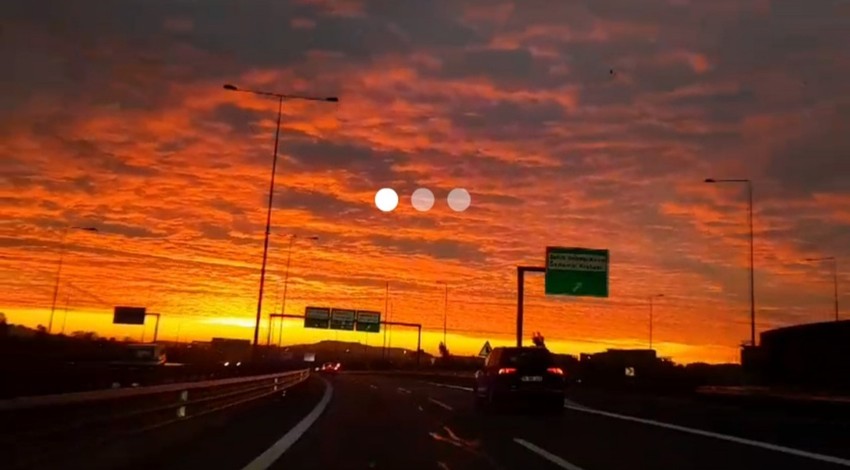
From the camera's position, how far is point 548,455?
15.0m

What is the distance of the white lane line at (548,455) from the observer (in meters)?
13.4

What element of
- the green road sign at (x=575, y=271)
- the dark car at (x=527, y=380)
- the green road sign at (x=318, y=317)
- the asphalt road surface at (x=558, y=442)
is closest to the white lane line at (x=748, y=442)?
the asphalt road surface at (x=558, y=442)

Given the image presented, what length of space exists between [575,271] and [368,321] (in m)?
43.4

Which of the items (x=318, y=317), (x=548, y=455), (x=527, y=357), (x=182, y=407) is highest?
(x=318, y=317)

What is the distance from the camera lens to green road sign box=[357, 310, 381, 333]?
8500 cm

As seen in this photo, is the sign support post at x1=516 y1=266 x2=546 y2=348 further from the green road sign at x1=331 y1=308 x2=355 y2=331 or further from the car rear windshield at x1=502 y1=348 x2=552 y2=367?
the green road sign at x1=331 y1=308 x2=355 y2=331

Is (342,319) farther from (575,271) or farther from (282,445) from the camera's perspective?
(282,445)

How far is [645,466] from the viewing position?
537 inches

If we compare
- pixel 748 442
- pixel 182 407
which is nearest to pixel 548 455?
pixel 748 442

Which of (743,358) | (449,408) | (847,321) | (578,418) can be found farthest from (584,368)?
(578,418)

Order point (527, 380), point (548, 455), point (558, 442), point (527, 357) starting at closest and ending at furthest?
1. point (548, 455)
2. point (558, 442)
3. point (527, 380)
4. point (527, 357)

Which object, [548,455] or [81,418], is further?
[548,455]

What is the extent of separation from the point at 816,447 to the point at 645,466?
4970 millimetres

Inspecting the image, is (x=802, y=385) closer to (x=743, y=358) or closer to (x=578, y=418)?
(x=743, y=358)
